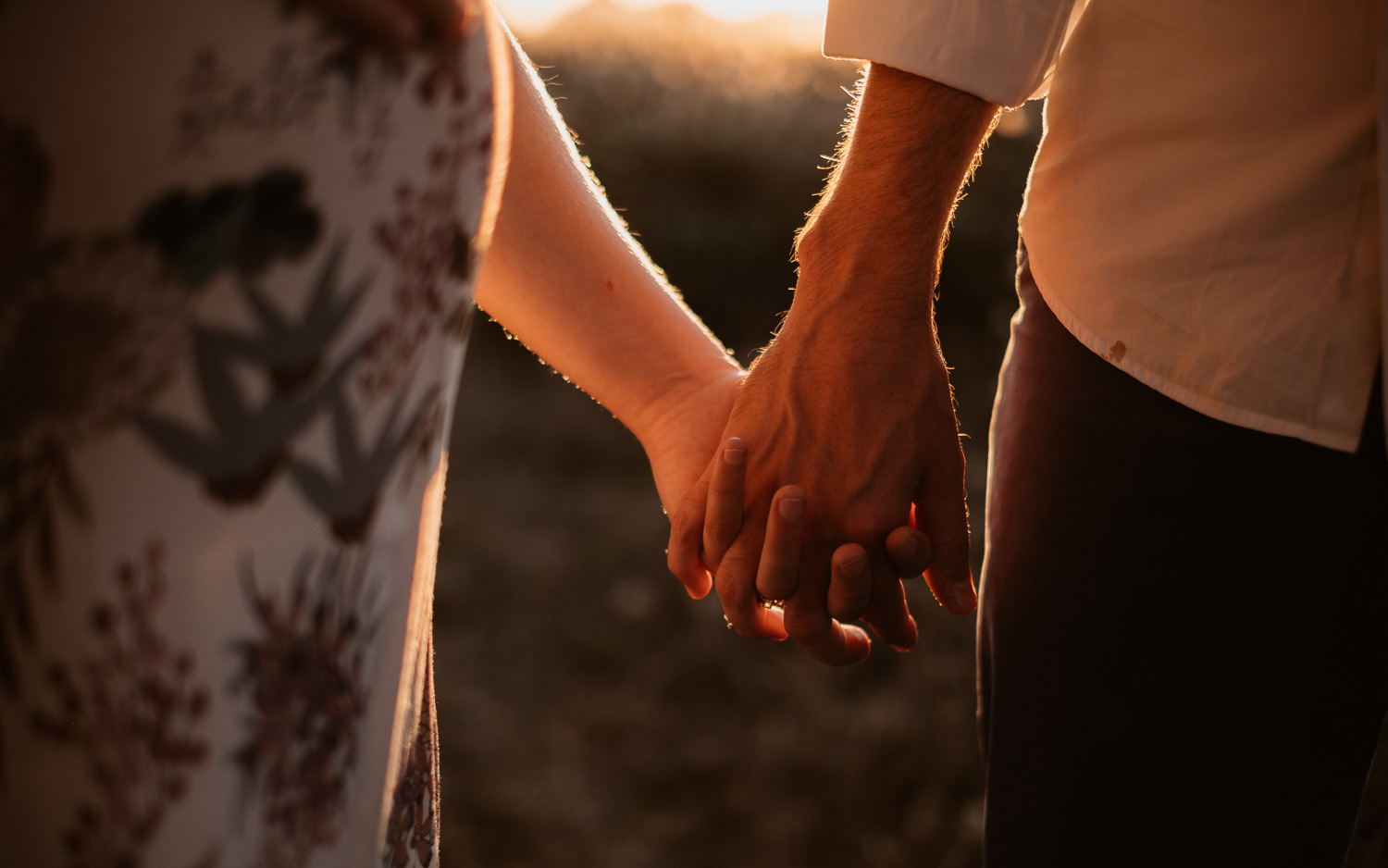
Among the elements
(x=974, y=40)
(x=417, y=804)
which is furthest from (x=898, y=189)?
(x=417, y=804)

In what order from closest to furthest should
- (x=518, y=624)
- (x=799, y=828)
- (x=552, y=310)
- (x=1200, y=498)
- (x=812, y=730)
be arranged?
(x=1200, y=498)
(x=552, y=310)
(x=799, y=828)
(x=812, y=730)
(x=518, y=624)

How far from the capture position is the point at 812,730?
247 cm

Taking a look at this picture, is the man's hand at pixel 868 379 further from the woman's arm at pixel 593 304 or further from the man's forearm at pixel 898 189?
the woman's arm at pixel 593 304

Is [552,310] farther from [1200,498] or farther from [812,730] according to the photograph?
[812,730]

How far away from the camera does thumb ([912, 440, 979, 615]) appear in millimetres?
1153

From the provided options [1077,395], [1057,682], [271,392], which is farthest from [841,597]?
[271,392]

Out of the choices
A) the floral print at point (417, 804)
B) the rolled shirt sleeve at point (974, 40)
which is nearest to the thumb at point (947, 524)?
the rolled shirt sleeve at point (974, 40)

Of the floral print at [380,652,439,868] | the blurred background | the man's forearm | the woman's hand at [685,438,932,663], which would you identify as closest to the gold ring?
the woman's hand at [685,438,932,663]

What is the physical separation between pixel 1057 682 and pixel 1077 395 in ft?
1.21

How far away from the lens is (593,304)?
3.57 ft

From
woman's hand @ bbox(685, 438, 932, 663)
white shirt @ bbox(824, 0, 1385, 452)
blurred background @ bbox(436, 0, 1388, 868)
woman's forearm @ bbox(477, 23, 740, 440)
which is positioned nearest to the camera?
white shirt @ bbox(824, 0, 1385, 452)

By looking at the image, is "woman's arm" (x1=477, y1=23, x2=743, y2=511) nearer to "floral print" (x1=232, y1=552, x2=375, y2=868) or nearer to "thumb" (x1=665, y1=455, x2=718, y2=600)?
"thumb" (x1=665, y1=455, x2=718, y2=600)

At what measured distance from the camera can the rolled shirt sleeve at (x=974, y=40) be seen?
98 cm

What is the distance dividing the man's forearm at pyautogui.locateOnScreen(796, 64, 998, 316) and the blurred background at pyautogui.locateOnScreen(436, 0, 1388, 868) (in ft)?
5.35
